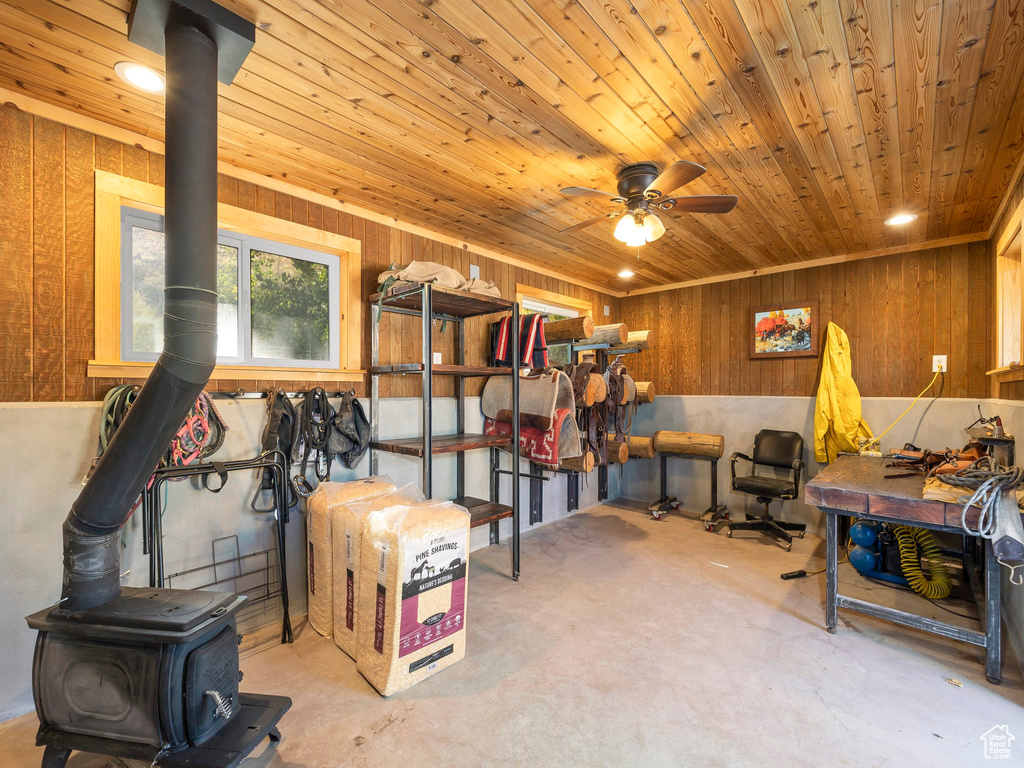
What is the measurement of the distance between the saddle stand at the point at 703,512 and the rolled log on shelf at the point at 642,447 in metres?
0.19

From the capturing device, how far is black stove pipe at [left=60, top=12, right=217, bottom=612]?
4.87 ft

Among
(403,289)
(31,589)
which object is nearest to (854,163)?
(403,289)

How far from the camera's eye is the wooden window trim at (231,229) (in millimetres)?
2107

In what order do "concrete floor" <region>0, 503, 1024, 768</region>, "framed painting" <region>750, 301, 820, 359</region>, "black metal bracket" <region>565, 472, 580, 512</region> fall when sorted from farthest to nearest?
"black metal bracket" <region>565, 472, 580, 512</region> < "framed painting" <region>750, 301, 820, 359</region> < "concrete floor" <region>0, 503, 1024, 768</region>

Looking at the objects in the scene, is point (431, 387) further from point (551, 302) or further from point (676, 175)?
point (551, 302)

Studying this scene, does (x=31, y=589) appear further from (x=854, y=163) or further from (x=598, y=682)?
(x=854, y=163)

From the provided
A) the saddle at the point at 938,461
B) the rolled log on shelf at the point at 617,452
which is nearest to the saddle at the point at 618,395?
the rolled log on shelf at the point at 617,452

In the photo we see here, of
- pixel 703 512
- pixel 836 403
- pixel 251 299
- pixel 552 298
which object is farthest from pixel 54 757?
pixel 836 403

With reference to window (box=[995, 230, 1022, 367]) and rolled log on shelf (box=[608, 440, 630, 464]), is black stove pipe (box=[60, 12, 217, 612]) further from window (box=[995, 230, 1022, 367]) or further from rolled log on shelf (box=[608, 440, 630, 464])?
window (box=[995, 230, 1022, 367])

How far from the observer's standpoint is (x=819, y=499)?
7.77ft

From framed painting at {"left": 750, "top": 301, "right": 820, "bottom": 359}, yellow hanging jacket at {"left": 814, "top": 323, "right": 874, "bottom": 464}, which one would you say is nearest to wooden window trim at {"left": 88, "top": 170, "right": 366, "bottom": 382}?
framed painting at {"left": 750, "top": 301, "right": 820, "bottom": 359}

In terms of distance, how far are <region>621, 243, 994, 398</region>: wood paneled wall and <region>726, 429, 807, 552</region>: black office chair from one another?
1.66 feet

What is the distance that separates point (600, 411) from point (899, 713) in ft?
8.42

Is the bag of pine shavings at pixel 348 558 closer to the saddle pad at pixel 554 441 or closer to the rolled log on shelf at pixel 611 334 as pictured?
the saddle pad at pixel 554 441
